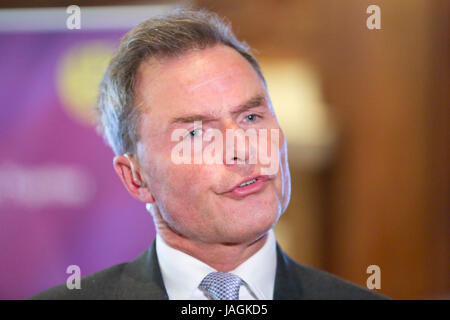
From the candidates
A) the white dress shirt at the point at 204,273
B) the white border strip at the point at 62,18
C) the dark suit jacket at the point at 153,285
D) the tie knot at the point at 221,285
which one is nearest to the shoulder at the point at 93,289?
the dark suit jacket at the point at 153,285

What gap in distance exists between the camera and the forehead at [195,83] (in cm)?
126

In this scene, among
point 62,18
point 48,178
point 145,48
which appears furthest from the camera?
point 48,178

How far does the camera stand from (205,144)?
1264 millimetres

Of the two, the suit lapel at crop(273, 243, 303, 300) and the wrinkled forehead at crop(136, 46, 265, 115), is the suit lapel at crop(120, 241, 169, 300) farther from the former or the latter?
the wrinkled forehead at crop(136, 46, 265, 115)

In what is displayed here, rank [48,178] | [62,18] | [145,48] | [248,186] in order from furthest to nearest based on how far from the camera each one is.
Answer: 1. [48,178]
2. [62,18]
3. [145,48]
4. [248,186]

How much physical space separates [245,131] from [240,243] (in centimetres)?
27

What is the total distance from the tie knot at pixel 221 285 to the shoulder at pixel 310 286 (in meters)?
0.11

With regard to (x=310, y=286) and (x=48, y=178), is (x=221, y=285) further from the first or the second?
(x=48, y=178)

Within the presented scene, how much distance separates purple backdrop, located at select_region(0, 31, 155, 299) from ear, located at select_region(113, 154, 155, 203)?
370mm

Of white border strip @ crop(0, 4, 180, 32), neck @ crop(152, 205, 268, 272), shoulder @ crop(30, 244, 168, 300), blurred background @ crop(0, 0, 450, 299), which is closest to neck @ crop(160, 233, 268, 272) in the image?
neck @ crop(152, 205, 268, 272)

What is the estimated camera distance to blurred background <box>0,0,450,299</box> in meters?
1.66

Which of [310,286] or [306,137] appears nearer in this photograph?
[310,286]

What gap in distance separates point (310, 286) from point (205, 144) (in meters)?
0.46

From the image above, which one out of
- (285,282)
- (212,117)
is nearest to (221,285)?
(285,282)
